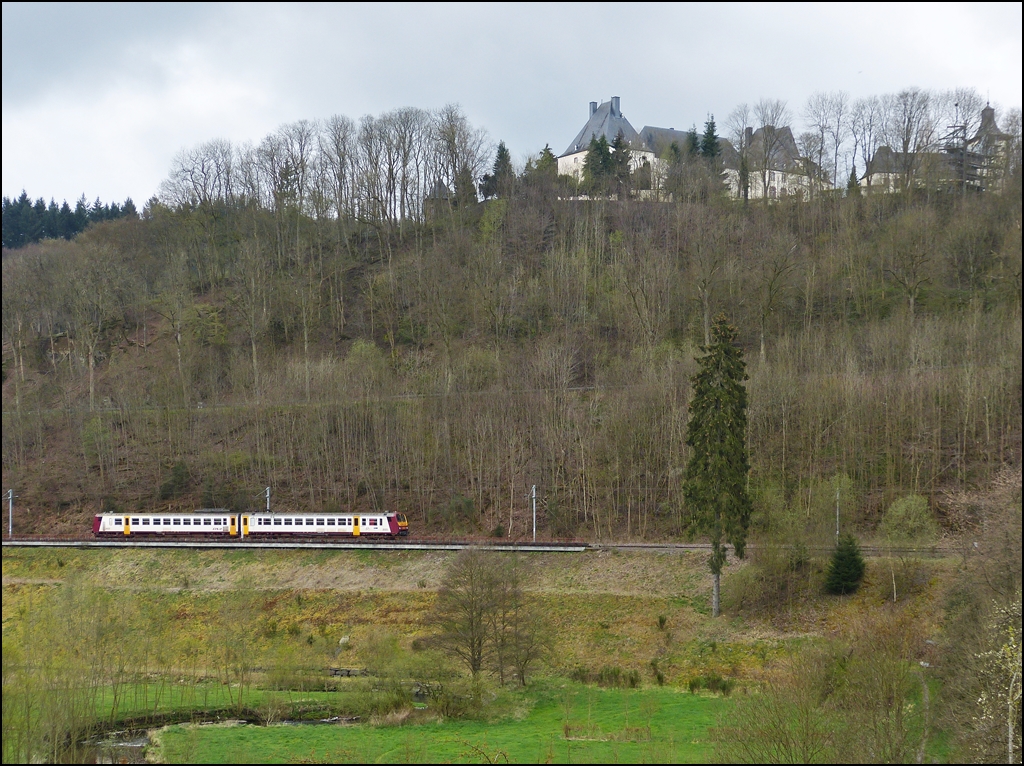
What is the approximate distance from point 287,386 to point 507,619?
106 feet

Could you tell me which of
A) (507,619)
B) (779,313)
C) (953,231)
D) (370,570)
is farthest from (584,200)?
(507,619)

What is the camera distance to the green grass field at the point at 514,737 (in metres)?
25.1

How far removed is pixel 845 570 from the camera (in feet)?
122

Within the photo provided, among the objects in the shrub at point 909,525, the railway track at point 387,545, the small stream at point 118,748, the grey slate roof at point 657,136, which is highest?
the grey slate roof at point 657,136

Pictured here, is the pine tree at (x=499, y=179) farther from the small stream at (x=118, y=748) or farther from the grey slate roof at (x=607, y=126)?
the small stream at (x=118, y=748)

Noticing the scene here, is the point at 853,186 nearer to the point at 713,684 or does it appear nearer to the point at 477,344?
the point at 477,344

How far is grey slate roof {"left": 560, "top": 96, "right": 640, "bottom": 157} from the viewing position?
4097 inches

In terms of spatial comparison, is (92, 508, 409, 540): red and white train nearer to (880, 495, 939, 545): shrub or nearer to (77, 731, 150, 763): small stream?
(77, 731, 150, 763): small stream

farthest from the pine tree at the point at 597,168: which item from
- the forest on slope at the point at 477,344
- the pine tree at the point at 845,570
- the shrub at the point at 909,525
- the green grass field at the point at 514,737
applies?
the green grass field at the point at 514,737

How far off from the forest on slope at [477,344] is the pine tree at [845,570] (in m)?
1.89

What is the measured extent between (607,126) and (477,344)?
161ft

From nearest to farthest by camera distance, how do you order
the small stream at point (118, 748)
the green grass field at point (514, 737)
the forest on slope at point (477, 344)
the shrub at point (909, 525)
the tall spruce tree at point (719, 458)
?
the small stream at point (118, 748), the green grass field at point (514, 737), the shrub at point (909, 525), the tall spruce tree at point (719, 458), the forest on slope at point (477, 344)

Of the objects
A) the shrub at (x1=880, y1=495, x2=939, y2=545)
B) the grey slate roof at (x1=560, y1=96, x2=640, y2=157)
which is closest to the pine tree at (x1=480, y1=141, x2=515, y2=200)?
the grey slate roof at (x1=560, y1=96, x2=640, y2=157)

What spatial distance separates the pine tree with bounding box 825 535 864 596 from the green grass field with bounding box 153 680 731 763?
33.4 feet
